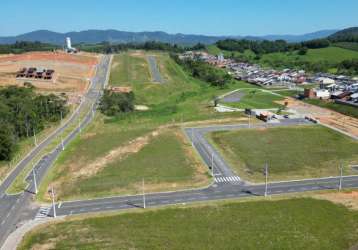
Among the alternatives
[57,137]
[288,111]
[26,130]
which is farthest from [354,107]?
[26,130]

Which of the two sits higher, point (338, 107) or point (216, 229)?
point (338, 107)

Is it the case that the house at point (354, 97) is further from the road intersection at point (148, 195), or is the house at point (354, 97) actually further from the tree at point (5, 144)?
the tree at point (5, 144)

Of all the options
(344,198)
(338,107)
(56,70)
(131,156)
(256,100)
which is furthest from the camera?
(56,70)

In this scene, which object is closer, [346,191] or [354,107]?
[346,191]

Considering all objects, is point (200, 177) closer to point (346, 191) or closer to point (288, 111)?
point (346, 191)

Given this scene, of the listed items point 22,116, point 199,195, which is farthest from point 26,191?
point 22,116

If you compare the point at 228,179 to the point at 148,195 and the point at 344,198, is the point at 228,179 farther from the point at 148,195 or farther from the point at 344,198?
the point at 344,198

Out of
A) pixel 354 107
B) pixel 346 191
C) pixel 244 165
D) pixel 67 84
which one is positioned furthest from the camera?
pixel 67 84
